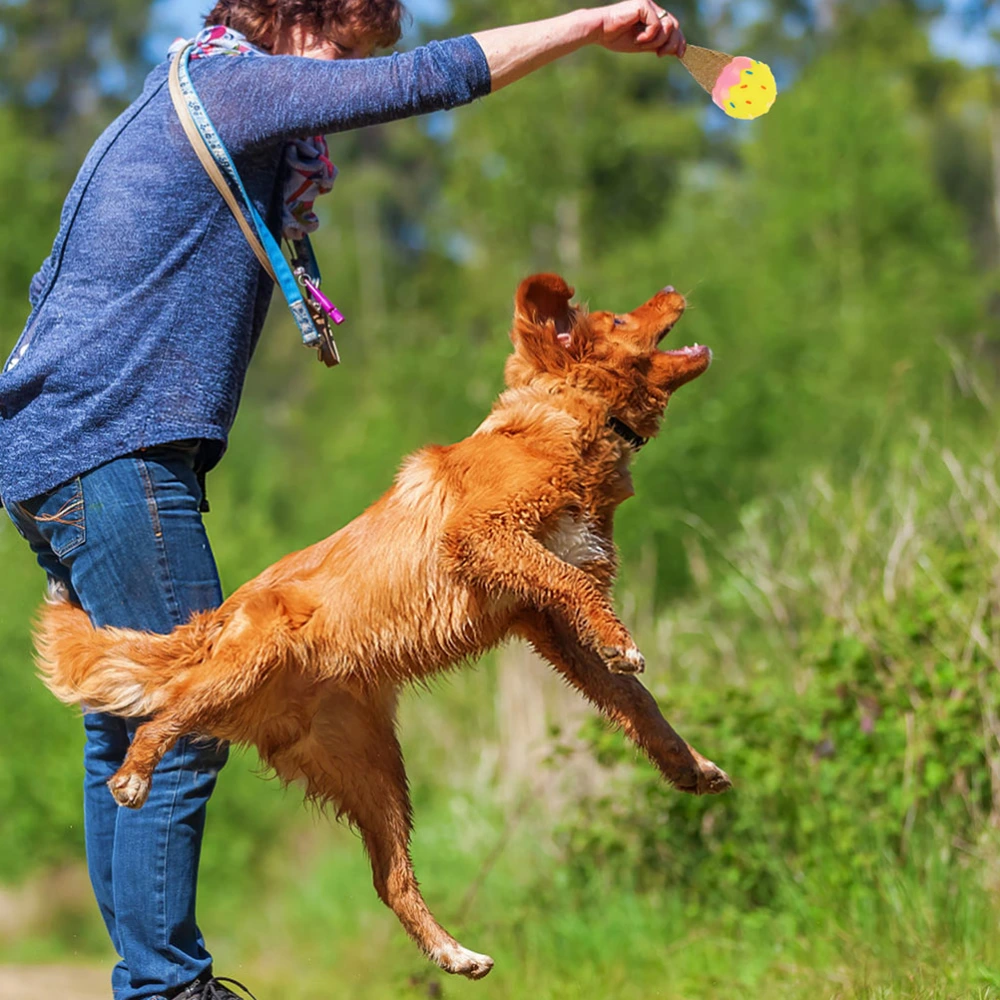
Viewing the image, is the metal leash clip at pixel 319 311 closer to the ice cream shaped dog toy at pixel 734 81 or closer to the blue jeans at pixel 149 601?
the blue jeans at pixel 149 601

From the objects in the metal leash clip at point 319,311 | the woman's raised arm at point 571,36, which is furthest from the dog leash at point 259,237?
the woman's raised arm at point 571,36

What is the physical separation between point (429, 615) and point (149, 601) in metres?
0.71

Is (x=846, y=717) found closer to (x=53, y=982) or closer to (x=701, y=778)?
(x=701, y=778)

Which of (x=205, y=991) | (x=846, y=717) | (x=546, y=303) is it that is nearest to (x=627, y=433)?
(x=546, y=303)

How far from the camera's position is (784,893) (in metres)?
5.62

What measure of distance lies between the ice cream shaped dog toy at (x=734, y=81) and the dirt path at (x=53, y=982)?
5.43 metres

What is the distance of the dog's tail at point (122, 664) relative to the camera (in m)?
3.38

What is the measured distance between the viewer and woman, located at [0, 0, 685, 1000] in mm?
3266

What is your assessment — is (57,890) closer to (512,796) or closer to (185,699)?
(512,796)

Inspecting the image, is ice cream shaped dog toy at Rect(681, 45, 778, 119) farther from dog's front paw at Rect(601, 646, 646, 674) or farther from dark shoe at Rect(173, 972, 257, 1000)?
dark shoe at Rect(173, 972, 257, 1000)

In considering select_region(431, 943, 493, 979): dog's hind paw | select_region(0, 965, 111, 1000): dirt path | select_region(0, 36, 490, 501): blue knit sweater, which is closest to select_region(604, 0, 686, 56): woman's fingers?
select_region(0, 36, 490, 501): blue knit sweater

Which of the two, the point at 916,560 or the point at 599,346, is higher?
the point at 599,346

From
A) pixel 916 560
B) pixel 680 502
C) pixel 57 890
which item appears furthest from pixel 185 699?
pixel 57 890

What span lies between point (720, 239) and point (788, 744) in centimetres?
1564
